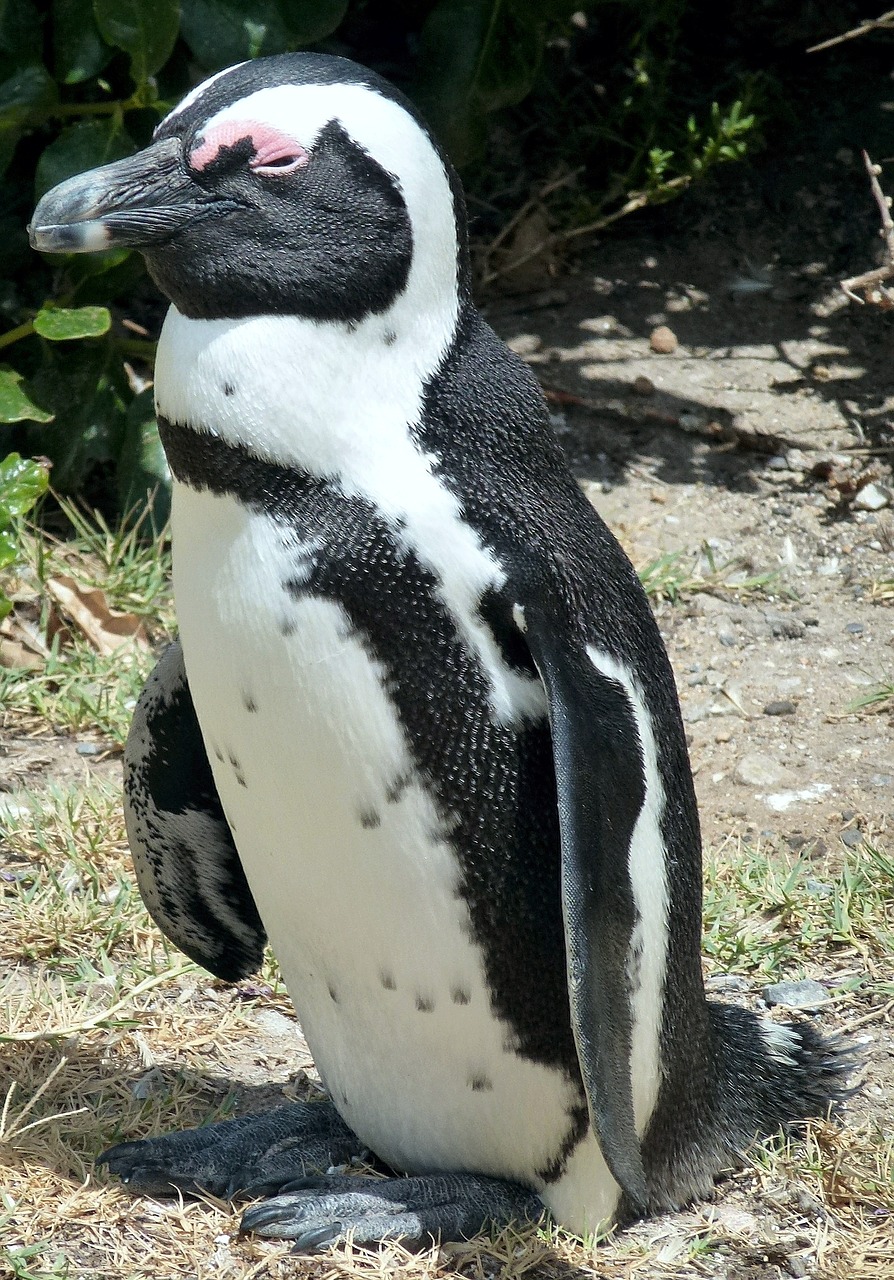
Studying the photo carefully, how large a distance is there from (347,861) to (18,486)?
5.16 ft

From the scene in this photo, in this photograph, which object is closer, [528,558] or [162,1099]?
[528,558]

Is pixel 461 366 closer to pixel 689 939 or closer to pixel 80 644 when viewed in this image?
pixel 689 939

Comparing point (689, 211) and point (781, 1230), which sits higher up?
point (689, 211)

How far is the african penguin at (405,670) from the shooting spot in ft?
5.21

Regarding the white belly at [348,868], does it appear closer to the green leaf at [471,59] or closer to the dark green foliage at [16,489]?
the dark green foliage at [16,489]

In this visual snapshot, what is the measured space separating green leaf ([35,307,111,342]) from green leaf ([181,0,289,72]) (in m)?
0.65

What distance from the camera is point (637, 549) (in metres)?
3.71

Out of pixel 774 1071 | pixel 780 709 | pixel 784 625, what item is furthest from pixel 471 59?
pixel 774 1071

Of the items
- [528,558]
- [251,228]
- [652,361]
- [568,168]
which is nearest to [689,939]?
[528,558]

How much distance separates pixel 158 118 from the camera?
3424 mm

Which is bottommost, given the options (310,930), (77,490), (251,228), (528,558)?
(77,490)

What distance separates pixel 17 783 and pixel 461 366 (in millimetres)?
1624

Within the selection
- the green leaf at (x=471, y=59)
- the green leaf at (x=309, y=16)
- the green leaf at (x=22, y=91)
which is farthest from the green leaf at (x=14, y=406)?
the green leaf at (x=471, y=59)

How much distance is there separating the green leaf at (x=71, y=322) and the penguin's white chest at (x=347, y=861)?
157cm
